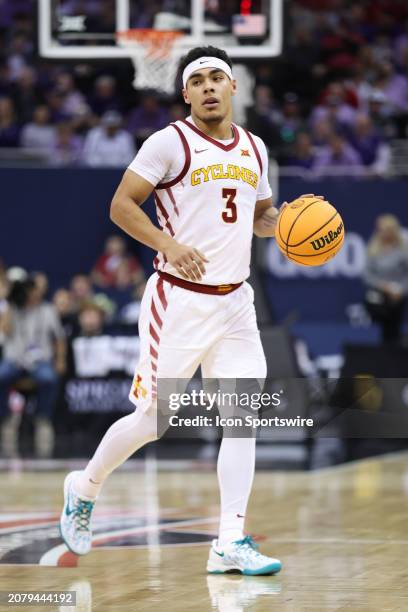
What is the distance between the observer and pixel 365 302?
17000 millimetres

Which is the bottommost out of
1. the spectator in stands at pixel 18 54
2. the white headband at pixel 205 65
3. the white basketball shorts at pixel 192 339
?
the white basketball shorts at pixel 192 339

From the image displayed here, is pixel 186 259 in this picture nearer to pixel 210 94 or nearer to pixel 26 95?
pixel 210 94

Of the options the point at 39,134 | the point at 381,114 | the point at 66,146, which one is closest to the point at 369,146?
the point at 381,114

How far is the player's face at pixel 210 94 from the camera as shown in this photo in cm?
676

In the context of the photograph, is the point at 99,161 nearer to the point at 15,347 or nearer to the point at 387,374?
the point at 15,347

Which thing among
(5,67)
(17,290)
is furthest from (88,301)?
(5,67)

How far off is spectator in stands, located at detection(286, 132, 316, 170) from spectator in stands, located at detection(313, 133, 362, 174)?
0.09m

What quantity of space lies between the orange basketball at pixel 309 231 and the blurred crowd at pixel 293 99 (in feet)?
35.9

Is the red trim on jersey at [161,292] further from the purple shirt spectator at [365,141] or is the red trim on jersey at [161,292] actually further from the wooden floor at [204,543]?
the purple shirt spectator at [365,141]

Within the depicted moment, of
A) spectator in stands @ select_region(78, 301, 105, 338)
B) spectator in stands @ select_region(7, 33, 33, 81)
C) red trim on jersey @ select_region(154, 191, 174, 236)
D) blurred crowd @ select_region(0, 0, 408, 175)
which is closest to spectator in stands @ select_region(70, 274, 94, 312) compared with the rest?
spectator in stands @ select_region(78, 301, 105, 338)

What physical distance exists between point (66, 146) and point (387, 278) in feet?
17.6

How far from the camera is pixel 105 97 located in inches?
827

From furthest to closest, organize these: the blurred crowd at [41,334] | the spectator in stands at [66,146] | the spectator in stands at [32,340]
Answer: the spectator in stands at [66,146] → the spectator in stands at [32,340] → the blurred crowd at [41,334]

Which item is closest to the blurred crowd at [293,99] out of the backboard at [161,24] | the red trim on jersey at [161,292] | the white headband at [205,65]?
the backboard at [161,24]
